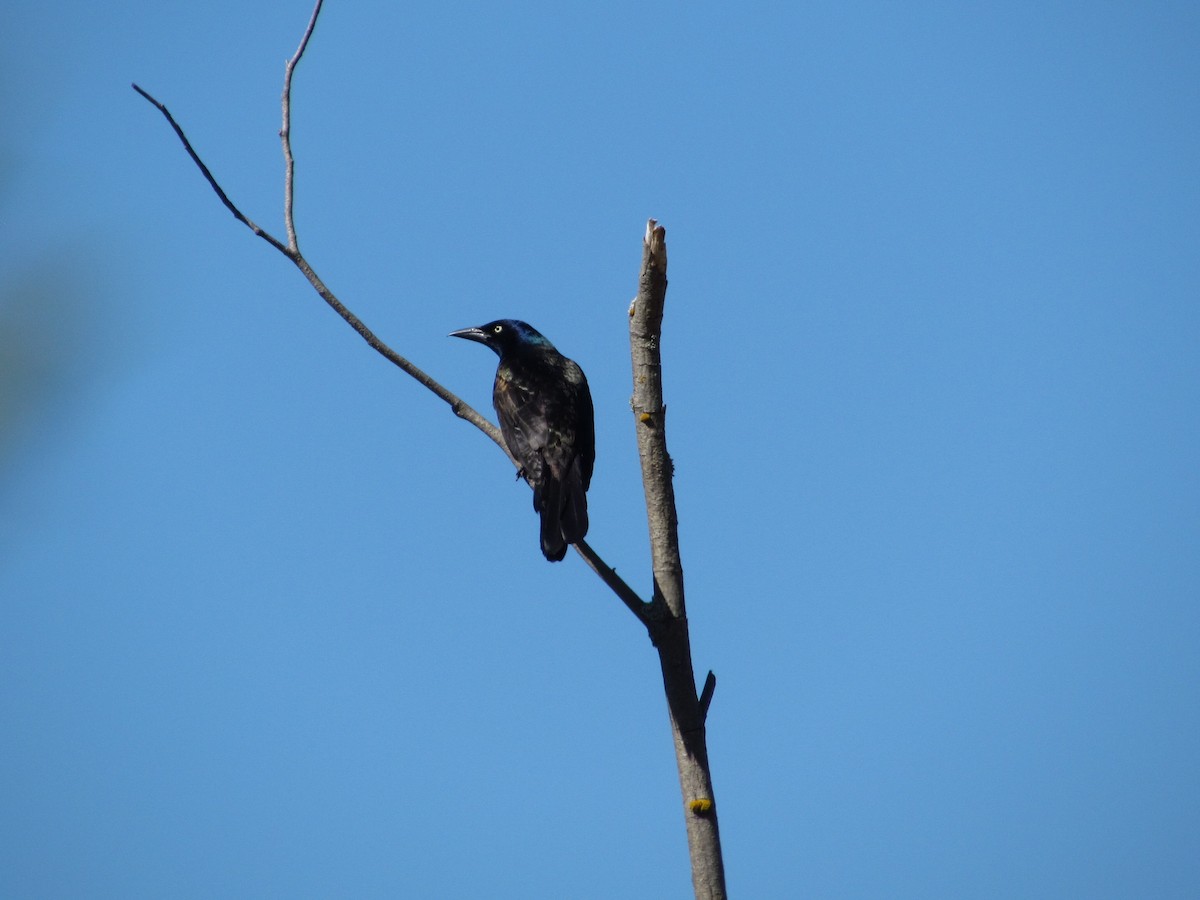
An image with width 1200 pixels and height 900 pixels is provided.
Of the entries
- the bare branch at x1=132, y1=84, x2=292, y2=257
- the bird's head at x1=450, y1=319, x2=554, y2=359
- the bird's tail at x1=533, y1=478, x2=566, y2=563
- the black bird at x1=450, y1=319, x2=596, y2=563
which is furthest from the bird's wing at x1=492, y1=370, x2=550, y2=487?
the bare branch at x1=132, y1=84, x2=292, y2=257

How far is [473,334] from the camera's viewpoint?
283 inches

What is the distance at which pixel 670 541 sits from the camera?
118 inches

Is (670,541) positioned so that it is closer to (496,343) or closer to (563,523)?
(563,523)

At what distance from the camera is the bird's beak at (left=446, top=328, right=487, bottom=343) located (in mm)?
7152

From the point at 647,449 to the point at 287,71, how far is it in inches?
60.2

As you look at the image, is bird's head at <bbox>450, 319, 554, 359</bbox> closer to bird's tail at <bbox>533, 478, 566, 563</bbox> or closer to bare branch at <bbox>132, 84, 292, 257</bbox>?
bird's tail at <bbox>533, 478, 566, 563</bbox>

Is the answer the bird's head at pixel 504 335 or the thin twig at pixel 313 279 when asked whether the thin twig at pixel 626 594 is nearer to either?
the thin twig at pixel 313 279

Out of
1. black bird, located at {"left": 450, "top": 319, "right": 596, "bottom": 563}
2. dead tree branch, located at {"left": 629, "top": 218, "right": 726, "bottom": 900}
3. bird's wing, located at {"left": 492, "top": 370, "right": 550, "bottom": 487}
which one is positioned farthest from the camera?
bird's wing, located at {"left": 492, "top": 370, "right": 550, "bottom": 487}

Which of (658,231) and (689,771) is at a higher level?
(658,231)

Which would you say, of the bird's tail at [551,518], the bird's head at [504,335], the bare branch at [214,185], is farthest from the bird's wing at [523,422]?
the bare branch at [214,185]

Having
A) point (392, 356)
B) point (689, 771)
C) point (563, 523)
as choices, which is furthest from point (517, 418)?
point (689, 771)

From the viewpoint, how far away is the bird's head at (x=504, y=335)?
697cm

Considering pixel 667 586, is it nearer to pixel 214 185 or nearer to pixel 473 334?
pixel 214 185

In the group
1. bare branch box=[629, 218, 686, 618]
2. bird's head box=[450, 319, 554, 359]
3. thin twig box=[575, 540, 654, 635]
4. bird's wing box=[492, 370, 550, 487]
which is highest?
bird's head box=[450, 319, 554, 359]
